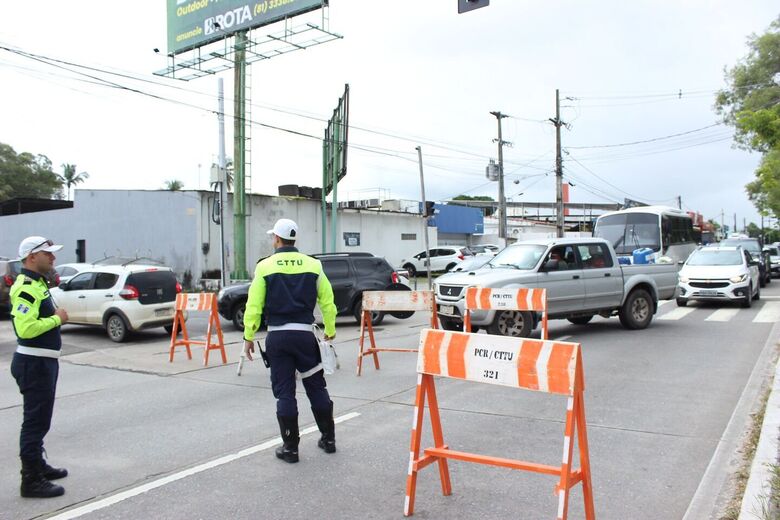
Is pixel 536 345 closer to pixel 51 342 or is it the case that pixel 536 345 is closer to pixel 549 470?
pixel 549 470

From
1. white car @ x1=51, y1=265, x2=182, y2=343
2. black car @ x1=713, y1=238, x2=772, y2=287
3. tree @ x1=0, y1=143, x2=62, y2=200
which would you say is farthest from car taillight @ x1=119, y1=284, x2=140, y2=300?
tree @ x1=0, y1=143, x2=62, y2=200

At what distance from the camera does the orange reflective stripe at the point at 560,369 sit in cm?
354

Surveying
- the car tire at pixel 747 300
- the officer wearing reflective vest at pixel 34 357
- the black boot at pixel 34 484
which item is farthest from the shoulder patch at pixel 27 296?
the car tire at pixel 747 300

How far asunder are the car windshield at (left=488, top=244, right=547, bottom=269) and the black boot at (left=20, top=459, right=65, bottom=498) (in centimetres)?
900

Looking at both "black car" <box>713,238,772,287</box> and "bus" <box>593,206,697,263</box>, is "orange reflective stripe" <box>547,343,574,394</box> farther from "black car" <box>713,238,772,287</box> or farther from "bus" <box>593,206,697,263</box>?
"black car" <box>713,238,772,287</box>

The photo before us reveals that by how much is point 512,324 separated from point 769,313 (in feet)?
28.4

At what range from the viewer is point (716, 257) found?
18500 mm

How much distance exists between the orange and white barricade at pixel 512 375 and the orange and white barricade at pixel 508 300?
16.8 ft

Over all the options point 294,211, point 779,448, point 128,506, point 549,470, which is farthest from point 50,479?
point 294,211

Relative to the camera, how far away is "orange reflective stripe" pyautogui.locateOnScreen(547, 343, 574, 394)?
3541 millimetres

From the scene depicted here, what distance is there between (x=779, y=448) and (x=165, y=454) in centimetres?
496

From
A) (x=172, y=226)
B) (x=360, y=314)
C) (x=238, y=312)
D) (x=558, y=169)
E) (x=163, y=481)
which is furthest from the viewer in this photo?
(x=558, y=169)

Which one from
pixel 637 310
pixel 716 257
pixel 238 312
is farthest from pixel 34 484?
pixel 716 257

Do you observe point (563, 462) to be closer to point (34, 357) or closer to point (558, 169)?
point (34, 357)
